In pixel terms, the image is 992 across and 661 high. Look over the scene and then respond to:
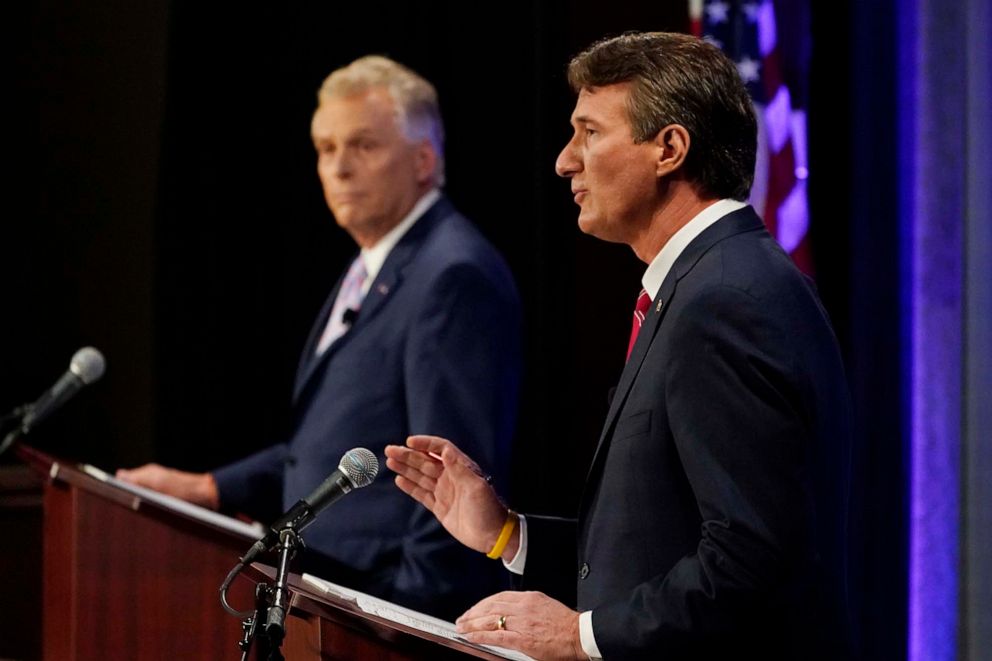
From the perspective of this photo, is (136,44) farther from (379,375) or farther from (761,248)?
(761,248)

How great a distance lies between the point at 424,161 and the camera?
138 inches

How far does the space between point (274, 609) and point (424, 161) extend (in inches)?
78.7

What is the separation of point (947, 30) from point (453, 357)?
1.38 m

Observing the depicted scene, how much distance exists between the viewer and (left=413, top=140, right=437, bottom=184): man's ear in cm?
348

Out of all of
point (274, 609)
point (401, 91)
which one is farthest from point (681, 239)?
point (401, 91)

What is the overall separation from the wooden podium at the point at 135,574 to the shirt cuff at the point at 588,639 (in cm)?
83

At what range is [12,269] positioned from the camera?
17.9 ft

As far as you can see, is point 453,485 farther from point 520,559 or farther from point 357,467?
point 357,467

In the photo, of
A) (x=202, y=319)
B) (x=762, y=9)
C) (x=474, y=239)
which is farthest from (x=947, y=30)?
(x=202, y=319)

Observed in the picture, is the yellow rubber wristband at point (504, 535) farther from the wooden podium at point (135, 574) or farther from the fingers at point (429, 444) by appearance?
the wooden podium at point (135, 574)

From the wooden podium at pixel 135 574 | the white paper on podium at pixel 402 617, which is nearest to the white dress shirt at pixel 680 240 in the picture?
the white paper on podium at pixel 402 617

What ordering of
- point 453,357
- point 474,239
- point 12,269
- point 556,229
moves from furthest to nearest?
point 12,269 → point 556,229 → point 474,239 → point 453,357

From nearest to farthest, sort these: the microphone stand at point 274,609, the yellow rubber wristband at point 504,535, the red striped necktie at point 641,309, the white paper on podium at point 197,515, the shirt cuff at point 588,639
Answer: the microphone stand at point 274,609 → the shirt cuff at point 588,639 → the red striped necktie at point 641,309 → the yellow rubber wristband at point 504,535 → the white paper on podium at point 197,515

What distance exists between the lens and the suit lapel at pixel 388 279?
3.21 meters
